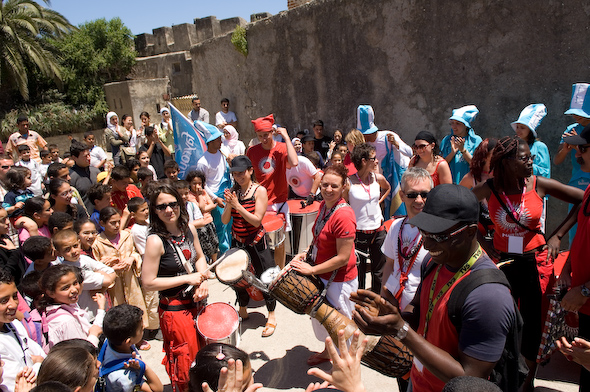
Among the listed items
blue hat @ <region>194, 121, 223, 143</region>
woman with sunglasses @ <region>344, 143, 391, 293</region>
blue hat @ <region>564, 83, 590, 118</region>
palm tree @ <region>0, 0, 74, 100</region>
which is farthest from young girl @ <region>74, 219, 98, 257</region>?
palm tree @ <region>0, 0, 74, 100</region>

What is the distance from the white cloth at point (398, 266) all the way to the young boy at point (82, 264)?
2584 mm

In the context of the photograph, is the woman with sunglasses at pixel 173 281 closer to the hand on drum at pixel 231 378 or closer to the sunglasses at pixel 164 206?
the sunglasses at pixel 164 206

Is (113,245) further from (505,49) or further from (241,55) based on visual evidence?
(241,55)

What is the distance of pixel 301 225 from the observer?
19.4 ft

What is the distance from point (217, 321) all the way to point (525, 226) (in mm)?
2633

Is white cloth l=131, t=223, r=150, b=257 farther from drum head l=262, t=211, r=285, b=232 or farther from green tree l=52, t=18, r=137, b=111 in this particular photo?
green tree l=52, t=18, r=137, b=111

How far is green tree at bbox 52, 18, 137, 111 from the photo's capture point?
22531 mm

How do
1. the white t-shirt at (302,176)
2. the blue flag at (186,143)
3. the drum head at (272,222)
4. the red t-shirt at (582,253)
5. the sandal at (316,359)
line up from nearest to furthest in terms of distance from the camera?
1. the red t-shirt at (582,253)
2. the sandal at (316,359)
3. the drum head at (272,222)
4. the white t-shirt at (302,176)
5. the blue flag at (186,143)

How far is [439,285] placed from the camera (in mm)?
1969

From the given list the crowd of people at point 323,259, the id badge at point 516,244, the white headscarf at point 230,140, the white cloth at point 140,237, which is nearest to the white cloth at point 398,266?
the crowd of people at point 323,259

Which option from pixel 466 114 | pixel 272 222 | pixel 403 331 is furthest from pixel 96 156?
pixel 403 331

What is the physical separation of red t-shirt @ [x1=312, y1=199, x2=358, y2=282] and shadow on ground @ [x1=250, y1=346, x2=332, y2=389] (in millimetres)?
1099

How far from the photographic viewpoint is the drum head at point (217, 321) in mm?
3205

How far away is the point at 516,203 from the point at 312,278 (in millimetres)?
1800
